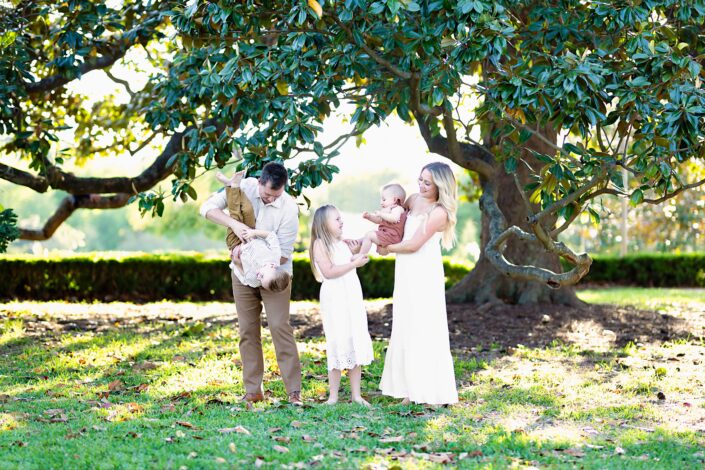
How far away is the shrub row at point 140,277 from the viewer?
612 inches

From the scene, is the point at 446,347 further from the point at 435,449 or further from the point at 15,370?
the point at 15,370

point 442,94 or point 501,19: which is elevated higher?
point 501,19

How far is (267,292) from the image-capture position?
6.28 meters

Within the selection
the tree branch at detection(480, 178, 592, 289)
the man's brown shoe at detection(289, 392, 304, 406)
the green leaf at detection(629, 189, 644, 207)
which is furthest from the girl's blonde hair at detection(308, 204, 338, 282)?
the green leaf at detection(629, 189, 644, 207)

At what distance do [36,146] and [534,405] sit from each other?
20.6 ft

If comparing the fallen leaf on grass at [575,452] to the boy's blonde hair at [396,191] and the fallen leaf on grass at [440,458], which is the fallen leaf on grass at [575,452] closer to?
the fallen leaf on grass at [440,458]

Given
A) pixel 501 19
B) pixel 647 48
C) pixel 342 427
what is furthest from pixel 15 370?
pixel 647 48

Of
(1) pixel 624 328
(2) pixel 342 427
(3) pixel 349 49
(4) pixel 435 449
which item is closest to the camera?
(4) pixel 435 449

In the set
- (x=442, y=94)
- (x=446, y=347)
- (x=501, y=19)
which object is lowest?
(x=446, y=347)

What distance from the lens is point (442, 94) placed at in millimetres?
6637

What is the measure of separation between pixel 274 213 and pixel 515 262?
6559mm

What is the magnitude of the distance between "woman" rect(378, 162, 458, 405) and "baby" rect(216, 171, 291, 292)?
2.91ft

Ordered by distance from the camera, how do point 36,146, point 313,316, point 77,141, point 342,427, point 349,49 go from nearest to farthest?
point 342,427
point 349,49
point 36,146
point 313,316
point 77,141

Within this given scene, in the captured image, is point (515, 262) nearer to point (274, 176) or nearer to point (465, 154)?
point (465, 154)
